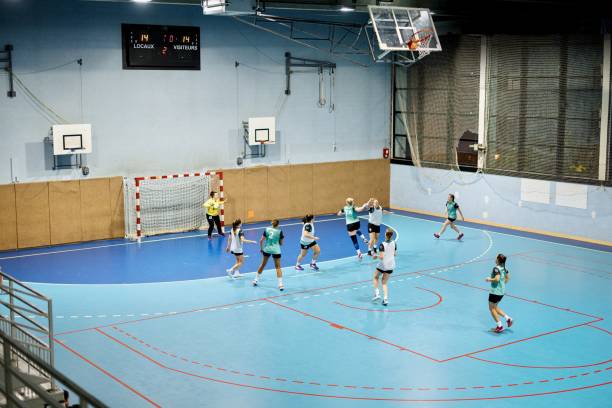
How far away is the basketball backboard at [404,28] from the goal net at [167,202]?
937cm

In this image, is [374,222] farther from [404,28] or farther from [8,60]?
[8,60]

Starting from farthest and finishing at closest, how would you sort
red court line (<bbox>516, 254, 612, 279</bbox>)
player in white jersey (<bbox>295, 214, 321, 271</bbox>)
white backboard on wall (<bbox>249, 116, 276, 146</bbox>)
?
white backboard on wall (<bbox>249, 116, 276, 146</bbox>) → red court line (<bbox>516, 254, 612, 279</bbox>) → player in white jersey (<bbox>295, 214, 321, 271</bbox>)

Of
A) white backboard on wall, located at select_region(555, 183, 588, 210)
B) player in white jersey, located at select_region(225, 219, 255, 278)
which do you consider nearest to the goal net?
player in white jersey, located at select_region(225, 219, 255, 278)

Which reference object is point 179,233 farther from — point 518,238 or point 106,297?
point 518,238

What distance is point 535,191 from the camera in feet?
103

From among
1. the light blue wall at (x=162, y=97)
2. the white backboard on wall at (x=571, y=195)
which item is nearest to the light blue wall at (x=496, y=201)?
the white backboard on wall at (x=571, y=195)

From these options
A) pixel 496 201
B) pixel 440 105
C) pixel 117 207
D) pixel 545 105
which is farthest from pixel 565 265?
pixel 117 207

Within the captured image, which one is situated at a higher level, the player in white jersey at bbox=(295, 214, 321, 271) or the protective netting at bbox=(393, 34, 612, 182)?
the protective netting at bbox=(393, 34, 612, 182)

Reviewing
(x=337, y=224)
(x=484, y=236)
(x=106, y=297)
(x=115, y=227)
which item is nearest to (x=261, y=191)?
(x=337, y=224)

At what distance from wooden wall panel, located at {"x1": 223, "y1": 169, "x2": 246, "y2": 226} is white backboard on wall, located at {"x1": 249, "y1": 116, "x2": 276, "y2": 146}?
1.47 m

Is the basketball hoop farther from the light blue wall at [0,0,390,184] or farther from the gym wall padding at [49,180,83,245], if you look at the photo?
the gym wall padding at [49,180,83,245]

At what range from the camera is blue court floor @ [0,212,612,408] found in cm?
1511

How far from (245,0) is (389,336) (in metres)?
11.6

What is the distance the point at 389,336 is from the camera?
60.0 feet
